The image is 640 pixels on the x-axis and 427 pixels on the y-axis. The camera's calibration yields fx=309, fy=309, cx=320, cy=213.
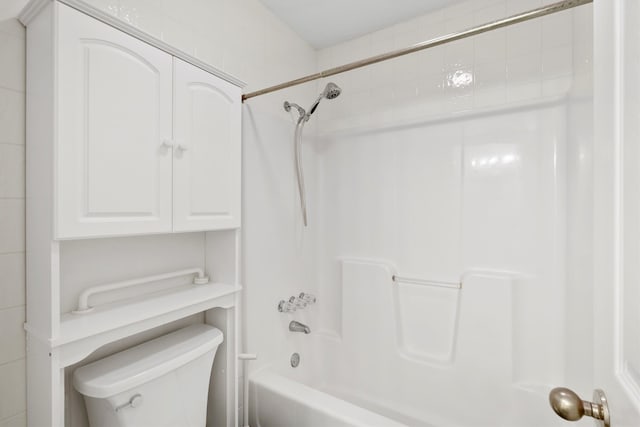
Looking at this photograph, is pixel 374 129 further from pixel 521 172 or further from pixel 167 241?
pixel 167 241

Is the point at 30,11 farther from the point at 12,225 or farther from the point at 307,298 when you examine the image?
the point at 307,298

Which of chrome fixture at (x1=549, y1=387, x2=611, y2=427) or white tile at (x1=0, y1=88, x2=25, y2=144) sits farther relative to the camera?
white tile at (x1=0, y1=88, x2=25, y2=144)

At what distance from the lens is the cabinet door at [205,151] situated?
3.65ft

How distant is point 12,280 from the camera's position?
3.00 ft

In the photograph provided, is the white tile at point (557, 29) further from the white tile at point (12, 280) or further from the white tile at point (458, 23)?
the white tile at point (12, 280)

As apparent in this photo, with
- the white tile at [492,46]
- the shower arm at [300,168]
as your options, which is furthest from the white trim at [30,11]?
the white tile at [492,46]

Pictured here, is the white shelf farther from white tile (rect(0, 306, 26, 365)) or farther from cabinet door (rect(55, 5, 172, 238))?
cabinet door (rect(55, 5, 172, 238))

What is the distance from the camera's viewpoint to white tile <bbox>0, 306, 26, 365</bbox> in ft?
2.95

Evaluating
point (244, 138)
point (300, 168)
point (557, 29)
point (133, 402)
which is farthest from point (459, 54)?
point (133, 402)

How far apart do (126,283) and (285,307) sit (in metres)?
0.87

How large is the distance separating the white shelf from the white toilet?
131 mm

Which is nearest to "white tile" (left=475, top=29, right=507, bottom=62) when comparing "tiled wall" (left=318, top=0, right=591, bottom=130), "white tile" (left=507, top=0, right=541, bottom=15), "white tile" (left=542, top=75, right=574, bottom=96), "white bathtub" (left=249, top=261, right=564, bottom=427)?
"tiled wall" (left=318, top=0, right=591, bottom=130)

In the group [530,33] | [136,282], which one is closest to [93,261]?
[136,282]

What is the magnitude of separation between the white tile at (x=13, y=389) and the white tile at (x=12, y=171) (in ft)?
1.67
